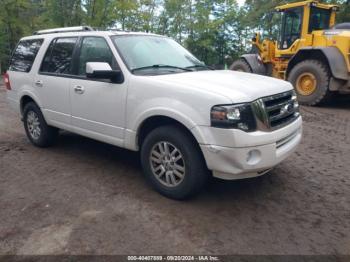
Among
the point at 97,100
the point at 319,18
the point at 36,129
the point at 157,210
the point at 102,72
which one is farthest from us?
the point at 319,18

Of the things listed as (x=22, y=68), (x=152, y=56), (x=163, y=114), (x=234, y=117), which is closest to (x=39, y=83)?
(x=22, y=68)

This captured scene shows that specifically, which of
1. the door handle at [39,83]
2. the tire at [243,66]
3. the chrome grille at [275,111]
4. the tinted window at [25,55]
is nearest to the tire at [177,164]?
the chrome grille at [275,111]

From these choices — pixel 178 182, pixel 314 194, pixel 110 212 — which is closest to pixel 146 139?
pixel 178 182

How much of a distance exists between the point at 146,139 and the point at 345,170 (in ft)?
9.50

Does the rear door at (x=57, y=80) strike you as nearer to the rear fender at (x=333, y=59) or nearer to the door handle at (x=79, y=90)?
the door handle at (x=79, y=90)

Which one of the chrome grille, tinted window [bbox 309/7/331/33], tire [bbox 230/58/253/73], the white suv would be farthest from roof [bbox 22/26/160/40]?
A: tire [bbox 230/58/253/73]

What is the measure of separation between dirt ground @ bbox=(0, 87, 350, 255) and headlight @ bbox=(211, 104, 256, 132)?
96cm

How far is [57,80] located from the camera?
511 cm

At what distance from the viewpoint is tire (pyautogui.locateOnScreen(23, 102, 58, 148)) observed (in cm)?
572

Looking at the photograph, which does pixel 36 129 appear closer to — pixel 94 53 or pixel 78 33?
pixel 78 33

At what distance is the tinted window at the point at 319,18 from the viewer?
36.3 feet

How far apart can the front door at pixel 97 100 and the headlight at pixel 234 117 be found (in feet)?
4.30

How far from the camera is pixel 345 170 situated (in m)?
4.87

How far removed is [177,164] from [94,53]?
2001 millimetres
